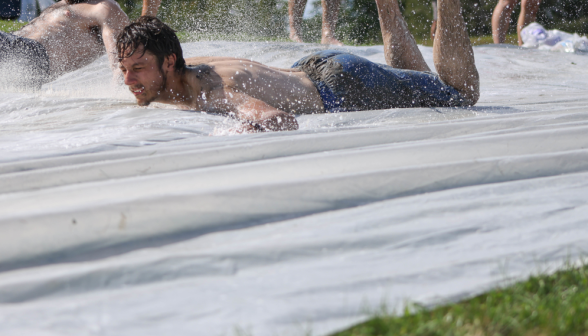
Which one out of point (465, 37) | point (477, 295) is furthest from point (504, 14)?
point (477, 295)

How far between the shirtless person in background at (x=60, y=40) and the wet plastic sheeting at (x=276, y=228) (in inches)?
93.4

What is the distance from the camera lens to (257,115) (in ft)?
7.04

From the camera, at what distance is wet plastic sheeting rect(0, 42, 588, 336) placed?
2.60 ft

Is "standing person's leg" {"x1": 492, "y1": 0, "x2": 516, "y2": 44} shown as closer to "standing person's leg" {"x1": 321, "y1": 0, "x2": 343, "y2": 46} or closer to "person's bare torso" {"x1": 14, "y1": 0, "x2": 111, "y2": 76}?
"standing person's leg" {"x1": 321, "y1": 0, "x2": 343, "y2": 46}

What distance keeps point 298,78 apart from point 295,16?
138 inches

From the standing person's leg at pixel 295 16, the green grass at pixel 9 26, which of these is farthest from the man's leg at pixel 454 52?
the green grass at pixel 9 26

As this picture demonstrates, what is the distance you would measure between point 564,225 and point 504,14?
18.5ft

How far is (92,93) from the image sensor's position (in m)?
3.66

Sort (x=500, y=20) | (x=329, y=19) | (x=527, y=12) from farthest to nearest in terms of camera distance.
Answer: (x=527, y=12) < (x=500, y=20) < (x=329, y=19)

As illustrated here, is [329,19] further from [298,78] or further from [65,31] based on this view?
[298,78]

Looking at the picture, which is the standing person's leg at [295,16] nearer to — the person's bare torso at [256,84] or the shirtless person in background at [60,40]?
the shirtless person in background at [60,40]

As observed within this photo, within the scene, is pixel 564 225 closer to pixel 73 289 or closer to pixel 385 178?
pixel 385 178

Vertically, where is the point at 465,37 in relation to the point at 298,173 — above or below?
above

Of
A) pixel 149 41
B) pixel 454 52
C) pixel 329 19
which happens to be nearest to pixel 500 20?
pixel 329 19
